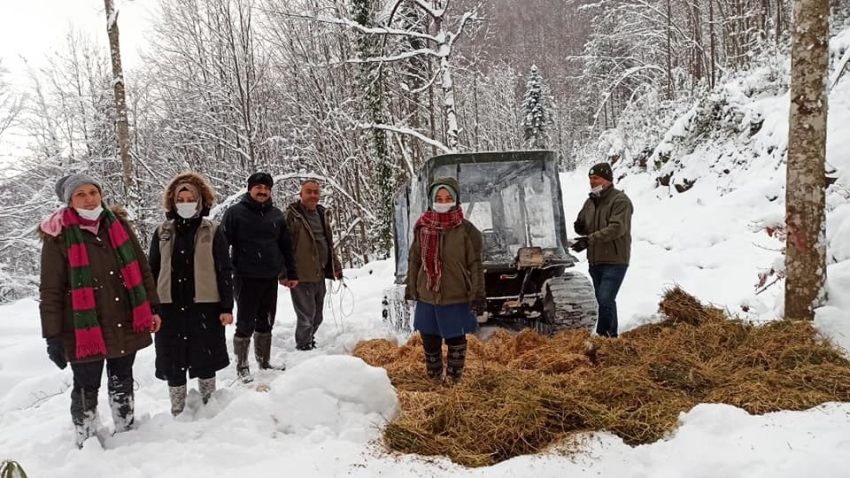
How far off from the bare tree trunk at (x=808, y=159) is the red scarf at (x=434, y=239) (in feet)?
9.38

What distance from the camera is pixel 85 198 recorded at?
3299 millimetres

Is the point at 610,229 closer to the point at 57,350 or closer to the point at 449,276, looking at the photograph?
the point at 449,276

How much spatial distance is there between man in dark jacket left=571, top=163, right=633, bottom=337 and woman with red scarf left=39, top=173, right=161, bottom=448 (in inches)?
151

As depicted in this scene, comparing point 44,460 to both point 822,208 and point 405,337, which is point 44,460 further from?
point 822,208

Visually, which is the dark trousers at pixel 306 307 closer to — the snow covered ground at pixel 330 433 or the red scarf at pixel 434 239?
the snow covered ground at pixel 330 433

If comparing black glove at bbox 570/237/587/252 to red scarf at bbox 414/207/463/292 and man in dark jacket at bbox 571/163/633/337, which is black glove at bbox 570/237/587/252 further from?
red scarf at bbox 414/207/463/292

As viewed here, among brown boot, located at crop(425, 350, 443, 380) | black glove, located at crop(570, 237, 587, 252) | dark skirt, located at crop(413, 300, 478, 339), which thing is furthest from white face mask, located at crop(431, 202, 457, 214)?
black glove, located at crop(570, 237, 587, 252)

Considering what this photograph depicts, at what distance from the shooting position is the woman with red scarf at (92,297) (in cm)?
320

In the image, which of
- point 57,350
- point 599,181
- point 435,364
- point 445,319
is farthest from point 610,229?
point 57,350

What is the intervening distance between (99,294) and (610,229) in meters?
4.13

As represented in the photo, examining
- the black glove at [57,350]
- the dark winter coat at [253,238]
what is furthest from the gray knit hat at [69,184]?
the dark winter coat at [253,238]

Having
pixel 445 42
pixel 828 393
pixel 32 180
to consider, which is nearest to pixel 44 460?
pixel 828 393

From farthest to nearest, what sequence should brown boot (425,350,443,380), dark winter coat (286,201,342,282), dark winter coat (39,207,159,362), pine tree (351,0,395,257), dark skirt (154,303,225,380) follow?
pine tree (351,0,395,257)
dark winter coat (286,201,342,282)
brown boot (425,350,443,380)
dark skirt (154,303,225,380)
dark winter coat (39,207,159,362)

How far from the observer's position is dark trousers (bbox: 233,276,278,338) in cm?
491
